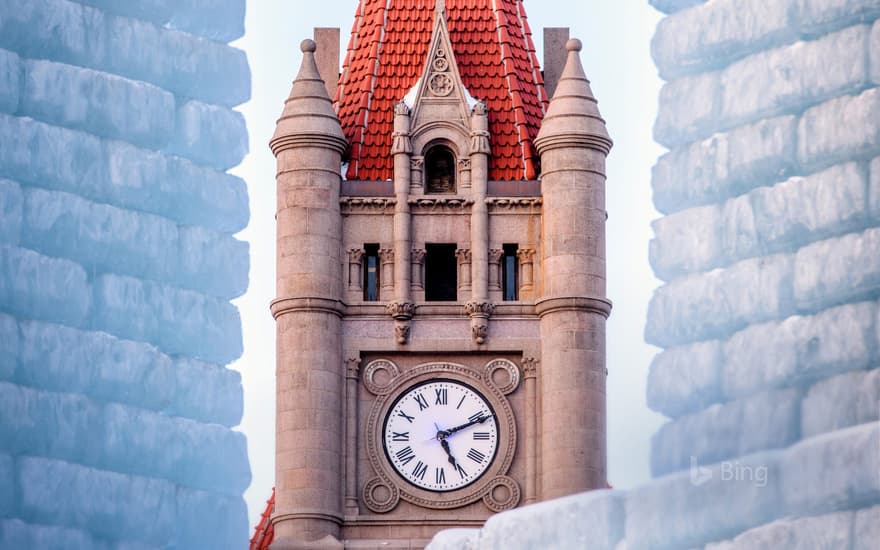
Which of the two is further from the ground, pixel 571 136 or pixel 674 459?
pixel 571 136

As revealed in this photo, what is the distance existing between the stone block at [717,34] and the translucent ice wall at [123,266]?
357 inches

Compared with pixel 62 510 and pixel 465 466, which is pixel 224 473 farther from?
pixel 465 466

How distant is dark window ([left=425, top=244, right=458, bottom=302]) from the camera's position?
355 ft

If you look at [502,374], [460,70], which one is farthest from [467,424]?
[460,70]

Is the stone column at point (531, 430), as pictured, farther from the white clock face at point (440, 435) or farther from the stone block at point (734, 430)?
the stone block at point (734, 430)

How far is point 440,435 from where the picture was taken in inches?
4149

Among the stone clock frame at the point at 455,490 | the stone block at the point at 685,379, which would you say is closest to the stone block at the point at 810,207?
the stone block at the point at 685,379

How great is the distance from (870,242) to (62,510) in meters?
16.9

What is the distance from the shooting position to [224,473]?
273 ft

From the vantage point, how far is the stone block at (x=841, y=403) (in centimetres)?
7556

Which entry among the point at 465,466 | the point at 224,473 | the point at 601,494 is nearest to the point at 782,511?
the point at 601,494

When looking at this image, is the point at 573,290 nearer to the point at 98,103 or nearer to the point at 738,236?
the point at 98,103

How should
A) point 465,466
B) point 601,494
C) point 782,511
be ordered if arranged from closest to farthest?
1. point 782,511
2. point 601,494
3. point 465,466

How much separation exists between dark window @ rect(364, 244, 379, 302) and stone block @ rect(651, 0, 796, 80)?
27.8 meters
